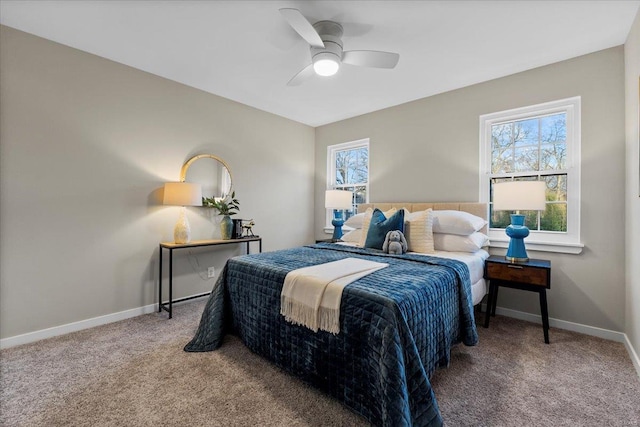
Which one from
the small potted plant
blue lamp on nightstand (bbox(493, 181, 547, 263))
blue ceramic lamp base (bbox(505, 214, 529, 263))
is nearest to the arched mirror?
the small potted plant

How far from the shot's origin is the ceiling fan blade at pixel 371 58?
7.25 feet

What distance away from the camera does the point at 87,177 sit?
8.73ft

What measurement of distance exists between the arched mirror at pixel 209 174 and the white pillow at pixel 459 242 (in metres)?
2.63

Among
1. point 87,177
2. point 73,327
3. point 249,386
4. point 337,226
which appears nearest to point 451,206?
point 337,226

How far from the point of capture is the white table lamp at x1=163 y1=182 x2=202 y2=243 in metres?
3.00

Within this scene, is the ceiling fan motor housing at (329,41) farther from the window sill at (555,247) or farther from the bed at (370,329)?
the window sill at (555,247)

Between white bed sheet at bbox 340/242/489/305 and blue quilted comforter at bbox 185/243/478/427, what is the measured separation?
0.81 ft

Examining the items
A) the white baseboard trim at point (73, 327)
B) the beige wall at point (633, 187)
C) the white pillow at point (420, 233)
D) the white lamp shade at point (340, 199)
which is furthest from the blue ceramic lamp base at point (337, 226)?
the beige wall at point (633, 187)

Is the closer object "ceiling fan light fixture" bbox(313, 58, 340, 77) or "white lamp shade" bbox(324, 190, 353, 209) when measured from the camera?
"ceiling fan light fixture" bbox(313, 58, 340, 77)

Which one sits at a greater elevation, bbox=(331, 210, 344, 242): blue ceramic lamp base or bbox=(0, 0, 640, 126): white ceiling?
bbox=(0, 0, 640, 126): white ceiling

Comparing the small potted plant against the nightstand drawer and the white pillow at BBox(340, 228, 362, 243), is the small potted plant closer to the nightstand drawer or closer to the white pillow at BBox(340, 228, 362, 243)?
the white pillow at BBox(340, 228, 362, 243)

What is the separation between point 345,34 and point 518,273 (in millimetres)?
2541

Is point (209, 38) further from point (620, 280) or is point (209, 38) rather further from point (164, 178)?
point (620, 280)

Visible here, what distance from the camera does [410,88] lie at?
3363 mm
